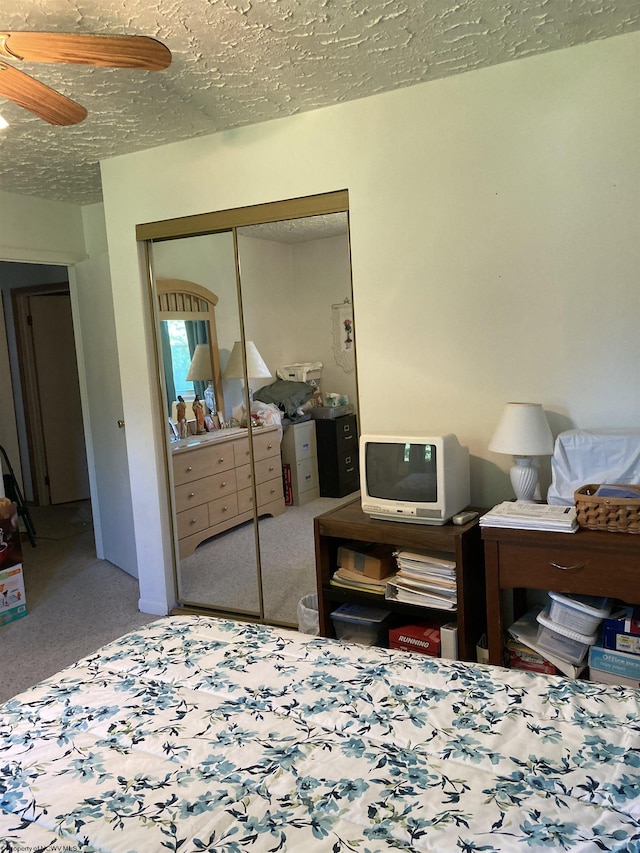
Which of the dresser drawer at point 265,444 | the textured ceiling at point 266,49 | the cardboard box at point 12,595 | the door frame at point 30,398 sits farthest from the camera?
the door frame at point 30,398

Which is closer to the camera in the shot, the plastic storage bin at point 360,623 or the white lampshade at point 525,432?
the white lampshade at point 525,432

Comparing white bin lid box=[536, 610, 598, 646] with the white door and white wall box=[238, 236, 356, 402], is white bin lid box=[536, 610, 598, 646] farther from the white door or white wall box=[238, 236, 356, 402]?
the white door

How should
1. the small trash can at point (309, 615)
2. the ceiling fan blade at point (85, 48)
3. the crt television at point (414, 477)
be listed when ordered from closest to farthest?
the ceiling fan blade at point (85, 48), the crt television at point (414, 477), the small trash can at point (309, 615)

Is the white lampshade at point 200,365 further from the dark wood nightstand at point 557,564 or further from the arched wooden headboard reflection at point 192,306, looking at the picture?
the dark wood nightstand at point 557,564

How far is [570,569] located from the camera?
87.0 inches

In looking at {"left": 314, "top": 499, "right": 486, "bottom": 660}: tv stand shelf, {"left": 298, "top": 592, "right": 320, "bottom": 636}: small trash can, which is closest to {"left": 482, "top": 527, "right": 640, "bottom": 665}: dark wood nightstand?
{"left": 314, "top": 499, "right": 486, "bottom": 660}: tv stand shelf

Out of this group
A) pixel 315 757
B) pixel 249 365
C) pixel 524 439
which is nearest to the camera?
pixel 315 757

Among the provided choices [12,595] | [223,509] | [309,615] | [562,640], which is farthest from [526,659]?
[12,595]

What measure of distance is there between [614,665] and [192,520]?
215cm

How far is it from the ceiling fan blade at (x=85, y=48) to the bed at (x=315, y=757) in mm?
1493

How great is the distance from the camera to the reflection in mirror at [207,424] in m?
3.32

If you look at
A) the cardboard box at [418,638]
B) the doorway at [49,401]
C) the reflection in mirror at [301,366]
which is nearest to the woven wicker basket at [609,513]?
the cardboard box at [418,638]

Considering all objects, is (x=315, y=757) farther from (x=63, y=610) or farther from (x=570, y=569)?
(x=63, y=610)

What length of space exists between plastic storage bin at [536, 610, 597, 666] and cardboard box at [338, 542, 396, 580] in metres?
0.61
